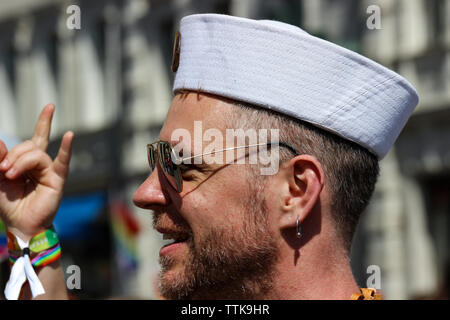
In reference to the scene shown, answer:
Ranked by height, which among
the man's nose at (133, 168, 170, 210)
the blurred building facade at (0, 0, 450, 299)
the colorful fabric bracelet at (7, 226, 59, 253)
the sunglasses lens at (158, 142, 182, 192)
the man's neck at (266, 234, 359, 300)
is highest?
the blurred building facade at (0, 0, 450, 299)

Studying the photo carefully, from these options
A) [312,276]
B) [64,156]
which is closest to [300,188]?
[312,276]

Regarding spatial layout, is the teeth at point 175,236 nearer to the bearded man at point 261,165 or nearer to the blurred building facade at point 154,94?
the bearded man at point 261,165

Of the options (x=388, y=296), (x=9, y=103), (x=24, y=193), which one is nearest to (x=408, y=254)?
(x=388, y=296)

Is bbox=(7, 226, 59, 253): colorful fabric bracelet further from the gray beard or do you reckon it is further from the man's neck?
the man's neck

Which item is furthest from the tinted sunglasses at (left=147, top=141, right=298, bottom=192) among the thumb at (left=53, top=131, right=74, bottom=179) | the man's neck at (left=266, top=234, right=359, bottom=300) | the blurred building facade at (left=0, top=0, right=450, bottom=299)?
the blurred building facade at (left=0, top=0, right=450, bottom=299)

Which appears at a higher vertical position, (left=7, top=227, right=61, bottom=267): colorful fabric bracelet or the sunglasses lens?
the sunglasses lens

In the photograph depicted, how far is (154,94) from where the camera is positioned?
16688 millimetres

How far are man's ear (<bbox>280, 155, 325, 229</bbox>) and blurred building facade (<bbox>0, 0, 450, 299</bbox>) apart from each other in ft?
22.9

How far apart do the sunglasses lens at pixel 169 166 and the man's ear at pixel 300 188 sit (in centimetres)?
29

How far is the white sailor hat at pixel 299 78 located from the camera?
2.57 metres

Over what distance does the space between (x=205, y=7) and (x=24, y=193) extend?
12625 mm

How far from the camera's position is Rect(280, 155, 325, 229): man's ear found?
2502 millimetres

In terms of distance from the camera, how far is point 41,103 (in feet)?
63.1
